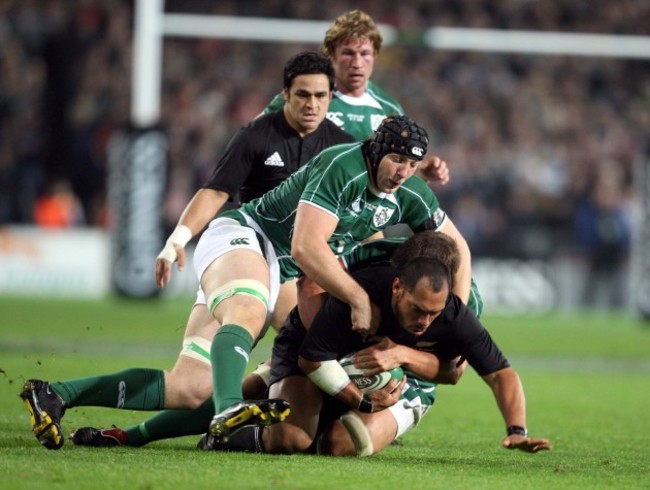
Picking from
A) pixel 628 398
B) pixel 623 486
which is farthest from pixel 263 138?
pixel 628 398

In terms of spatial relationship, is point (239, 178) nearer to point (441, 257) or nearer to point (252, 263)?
point (252, 263)

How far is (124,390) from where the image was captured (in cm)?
606

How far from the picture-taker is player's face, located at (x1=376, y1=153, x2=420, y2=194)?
231 inches

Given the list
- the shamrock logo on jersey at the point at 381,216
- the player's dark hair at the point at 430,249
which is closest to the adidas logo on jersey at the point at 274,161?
the shamrock logo on jersey at the point at 381,216

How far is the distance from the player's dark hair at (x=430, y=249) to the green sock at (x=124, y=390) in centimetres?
127

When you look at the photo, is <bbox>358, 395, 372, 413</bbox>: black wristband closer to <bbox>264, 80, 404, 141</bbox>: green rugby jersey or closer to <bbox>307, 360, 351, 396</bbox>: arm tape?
<bbox>307, 360, 351, 396</bbox>: arm tape

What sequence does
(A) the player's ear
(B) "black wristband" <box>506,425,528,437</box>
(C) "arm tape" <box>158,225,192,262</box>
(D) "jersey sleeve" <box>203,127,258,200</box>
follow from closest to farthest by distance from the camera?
1. (B) "black wristband" <box>506,425,528,437</box>
2. (A) the player's ear
3. (C) "arm tape" <box>158,225,192,262</box>
4. (D) "jersey sleeve" <box>203,127,258,200</box>

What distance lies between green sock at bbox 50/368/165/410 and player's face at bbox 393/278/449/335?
122cm

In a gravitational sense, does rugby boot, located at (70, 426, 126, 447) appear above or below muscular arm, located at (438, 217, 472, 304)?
below

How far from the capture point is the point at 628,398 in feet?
31.6

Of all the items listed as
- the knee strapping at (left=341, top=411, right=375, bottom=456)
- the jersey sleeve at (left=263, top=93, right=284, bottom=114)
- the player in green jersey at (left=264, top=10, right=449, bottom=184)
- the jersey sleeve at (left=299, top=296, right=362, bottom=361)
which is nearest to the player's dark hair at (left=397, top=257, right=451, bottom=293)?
the jersey sleeve at (left=299, top=296, right=362, bottom=361)

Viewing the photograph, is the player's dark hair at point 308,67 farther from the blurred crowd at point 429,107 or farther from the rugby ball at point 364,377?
the blurred crowd at point 429,107

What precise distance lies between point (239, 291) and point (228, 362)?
0.48m

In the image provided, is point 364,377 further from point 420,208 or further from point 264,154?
point 264,154
